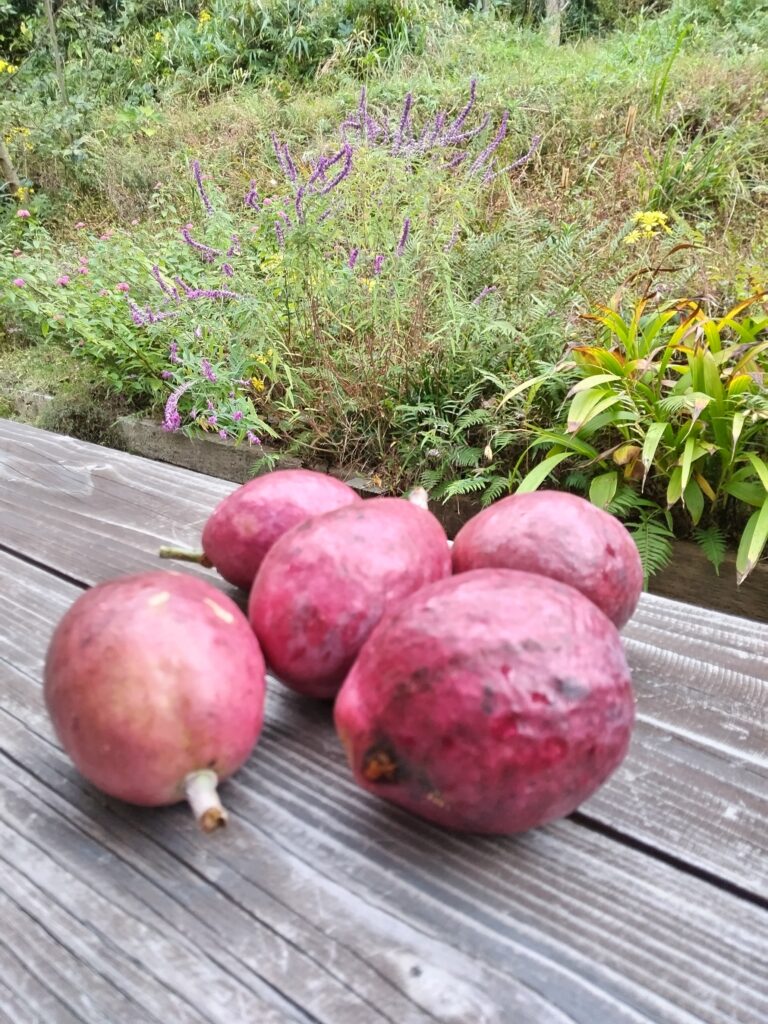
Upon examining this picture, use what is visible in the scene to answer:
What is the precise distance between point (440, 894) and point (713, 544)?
6.01 ft

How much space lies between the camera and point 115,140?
6176 millimetres

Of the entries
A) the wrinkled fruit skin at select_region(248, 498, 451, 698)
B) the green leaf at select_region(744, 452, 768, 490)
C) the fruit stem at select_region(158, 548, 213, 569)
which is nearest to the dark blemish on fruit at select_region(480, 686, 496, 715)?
the wrinkled fruit skin at select_region(248, 498, 451, 698)

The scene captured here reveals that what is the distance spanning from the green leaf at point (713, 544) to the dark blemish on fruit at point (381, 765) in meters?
1.84

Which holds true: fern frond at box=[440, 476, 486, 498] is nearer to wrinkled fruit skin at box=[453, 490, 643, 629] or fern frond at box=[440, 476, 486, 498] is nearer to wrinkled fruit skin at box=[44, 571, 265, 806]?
wrinkled fruit skin at box=[453, 490, 643, 629]

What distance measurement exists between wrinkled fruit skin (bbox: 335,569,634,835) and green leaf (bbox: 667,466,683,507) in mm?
1651

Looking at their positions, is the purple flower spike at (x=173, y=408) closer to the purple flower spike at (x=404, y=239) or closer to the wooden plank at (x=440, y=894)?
the purple flower spike at (x=404, y=239)

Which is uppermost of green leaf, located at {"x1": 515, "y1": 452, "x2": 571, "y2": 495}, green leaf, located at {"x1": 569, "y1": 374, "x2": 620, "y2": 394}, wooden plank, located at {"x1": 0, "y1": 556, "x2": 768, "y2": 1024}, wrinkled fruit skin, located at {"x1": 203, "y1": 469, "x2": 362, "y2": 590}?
wrinkled fruit skin, located at {"x1": 203, "y1": 469, "x2": 362, "y2": 590}

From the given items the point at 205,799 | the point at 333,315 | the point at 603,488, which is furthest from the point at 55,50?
the point at 205,799

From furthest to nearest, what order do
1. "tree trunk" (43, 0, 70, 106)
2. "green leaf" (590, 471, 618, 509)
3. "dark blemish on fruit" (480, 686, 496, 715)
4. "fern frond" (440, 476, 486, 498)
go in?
"tree trunk" (43, 0, 70, 106)
"fern frond" (440, 476, 486, 498)
"green leaf" (590, 471, 618, 509)
"dark blemish on fruit" (480, 686, 496, 715)

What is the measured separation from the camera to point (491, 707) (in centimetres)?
55

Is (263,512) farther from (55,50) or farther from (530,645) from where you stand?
(55,50)

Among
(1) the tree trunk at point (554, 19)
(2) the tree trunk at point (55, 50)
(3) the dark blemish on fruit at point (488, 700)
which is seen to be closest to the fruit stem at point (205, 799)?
(3) the dark blemish on fruit at point (488, 700)

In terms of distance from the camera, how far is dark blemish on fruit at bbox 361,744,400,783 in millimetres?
578

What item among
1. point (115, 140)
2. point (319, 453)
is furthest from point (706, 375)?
point (115, 140)
